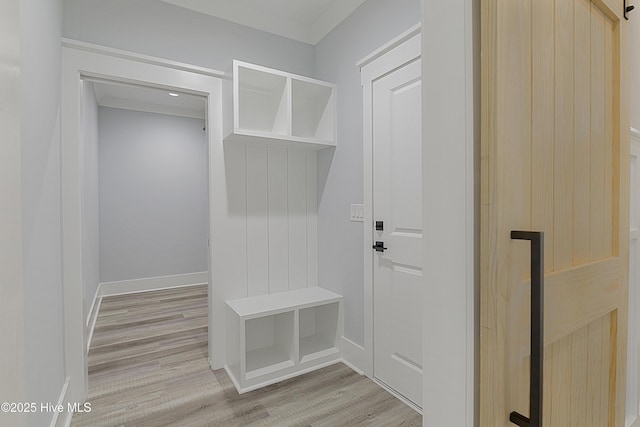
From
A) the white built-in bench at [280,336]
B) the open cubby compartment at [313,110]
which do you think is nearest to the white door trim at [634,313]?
the white built-in bench at [280,336]

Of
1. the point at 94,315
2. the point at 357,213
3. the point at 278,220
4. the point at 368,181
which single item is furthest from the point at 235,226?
the point at 94,315

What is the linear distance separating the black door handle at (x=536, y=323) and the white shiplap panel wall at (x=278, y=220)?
2136 millimetres

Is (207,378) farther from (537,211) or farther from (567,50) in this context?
(567,50)

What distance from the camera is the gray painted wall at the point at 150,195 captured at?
4.39m

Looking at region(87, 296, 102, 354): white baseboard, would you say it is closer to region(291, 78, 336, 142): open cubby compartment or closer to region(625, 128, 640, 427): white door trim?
region(291, 78, 336, 142): open cubby compartment

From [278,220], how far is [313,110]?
997mm

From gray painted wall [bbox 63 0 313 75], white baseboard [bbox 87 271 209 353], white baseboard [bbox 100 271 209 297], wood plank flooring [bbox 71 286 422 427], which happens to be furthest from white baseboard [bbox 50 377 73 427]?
white baseboard [bbox 100 271 209 297]

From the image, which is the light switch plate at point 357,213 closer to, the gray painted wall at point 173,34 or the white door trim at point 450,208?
the gray painted wall at point 173,34

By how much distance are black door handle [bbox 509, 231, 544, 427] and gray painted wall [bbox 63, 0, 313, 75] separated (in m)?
2.32

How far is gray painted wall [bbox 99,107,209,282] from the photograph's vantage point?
4395mm

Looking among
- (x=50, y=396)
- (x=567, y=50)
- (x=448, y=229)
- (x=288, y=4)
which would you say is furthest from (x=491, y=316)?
(x=288, y=4)

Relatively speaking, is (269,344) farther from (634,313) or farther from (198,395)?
(634,313)

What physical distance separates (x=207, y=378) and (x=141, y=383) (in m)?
0.44

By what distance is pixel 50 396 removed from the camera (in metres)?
1.48
